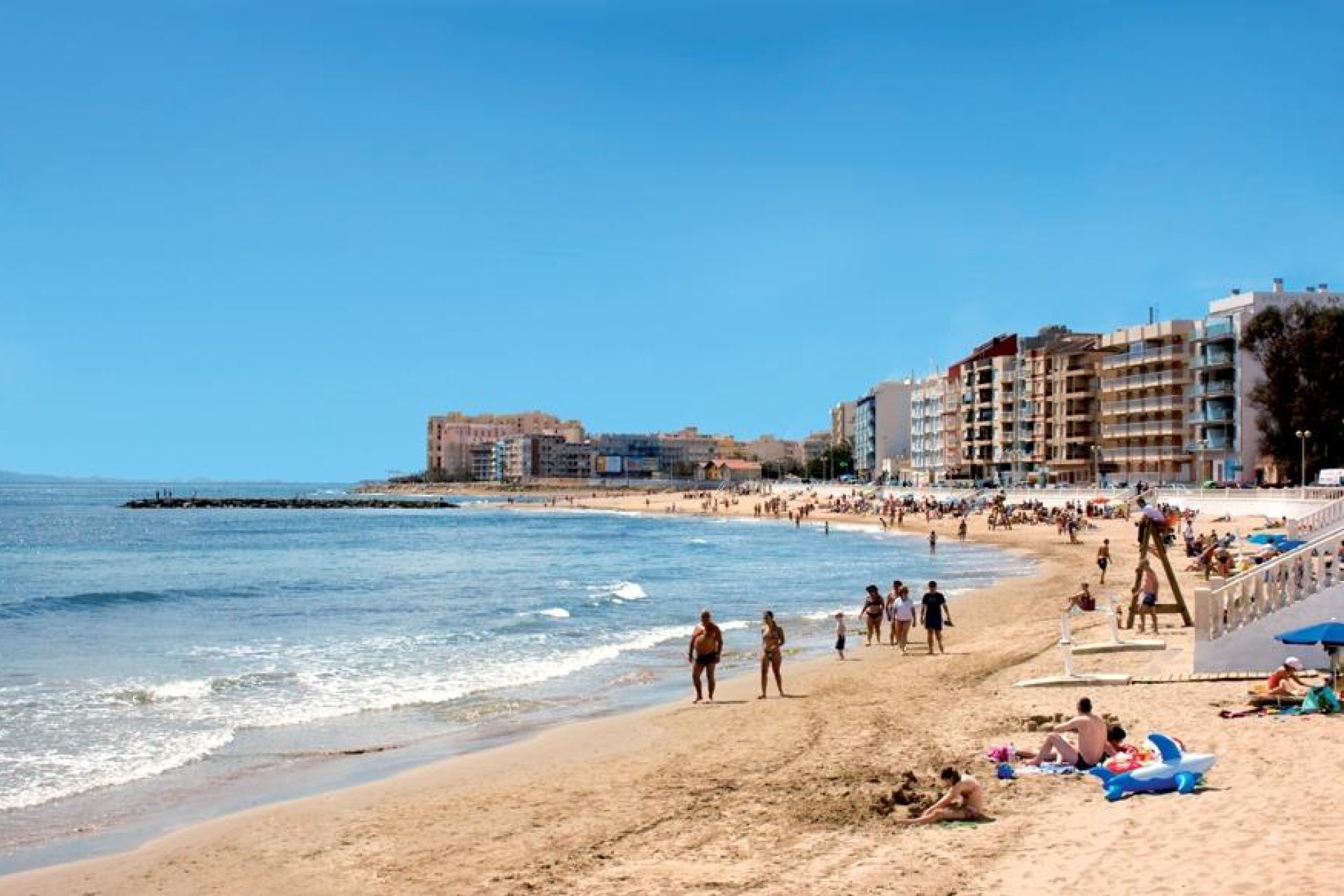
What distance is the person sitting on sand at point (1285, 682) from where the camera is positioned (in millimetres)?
12445

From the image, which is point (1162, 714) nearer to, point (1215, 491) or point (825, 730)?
point (825, 730)

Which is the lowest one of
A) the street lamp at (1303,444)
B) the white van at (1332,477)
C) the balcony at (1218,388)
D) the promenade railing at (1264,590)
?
the promenade railing at (1264,590)

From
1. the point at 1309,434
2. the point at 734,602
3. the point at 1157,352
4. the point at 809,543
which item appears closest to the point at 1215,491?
the point at 1309,434

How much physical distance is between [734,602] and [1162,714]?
21668 millimetres

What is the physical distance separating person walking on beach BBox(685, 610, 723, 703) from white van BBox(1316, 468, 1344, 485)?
144ft

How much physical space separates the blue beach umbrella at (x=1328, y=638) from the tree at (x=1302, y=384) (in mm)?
54838

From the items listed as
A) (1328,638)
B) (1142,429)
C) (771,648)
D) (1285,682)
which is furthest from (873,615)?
(1142,429)

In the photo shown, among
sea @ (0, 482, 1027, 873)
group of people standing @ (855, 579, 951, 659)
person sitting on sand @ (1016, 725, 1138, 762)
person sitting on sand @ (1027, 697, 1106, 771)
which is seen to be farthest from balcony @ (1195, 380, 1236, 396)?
person sitting on sand @ (1027, 697, 1106, 771)

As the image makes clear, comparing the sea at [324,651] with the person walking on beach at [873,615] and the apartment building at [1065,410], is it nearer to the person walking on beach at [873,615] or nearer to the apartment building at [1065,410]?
the person walking on beach at [873,615]

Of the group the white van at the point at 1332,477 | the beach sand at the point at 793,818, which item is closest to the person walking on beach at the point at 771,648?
the beach sand at the point at 793,818

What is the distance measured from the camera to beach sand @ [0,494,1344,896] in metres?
8.12

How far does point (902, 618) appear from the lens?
22.1 meters

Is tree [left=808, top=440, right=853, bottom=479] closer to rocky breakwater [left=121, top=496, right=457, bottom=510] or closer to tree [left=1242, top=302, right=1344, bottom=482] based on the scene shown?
rocky breakwater [left=121, top=496, right=457, bottom=510]

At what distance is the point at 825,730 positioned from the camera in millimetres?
14320
